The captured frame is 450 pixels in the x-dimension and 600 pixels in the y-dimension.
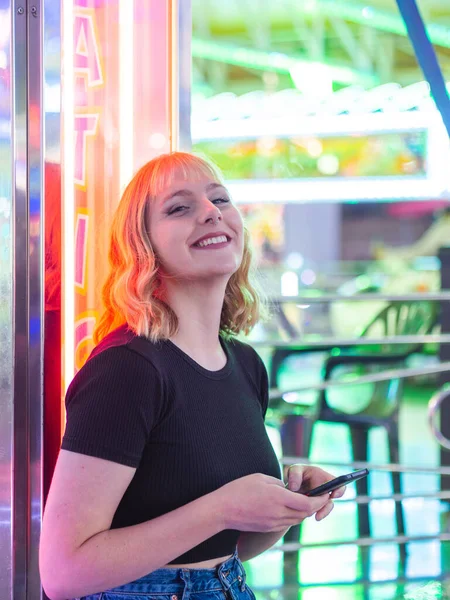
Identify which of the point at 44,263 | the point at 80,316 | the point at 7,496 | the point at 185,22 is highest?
the point at 185,22

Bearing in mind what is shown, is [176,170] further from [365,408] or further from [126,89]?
[365,408]

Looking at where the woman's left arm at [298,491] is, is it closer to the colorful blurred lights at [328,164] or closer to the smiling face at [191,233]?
the smiling face at [191,233]

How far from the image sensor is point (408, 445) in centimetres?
561

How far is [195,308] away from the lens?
1.41 metres

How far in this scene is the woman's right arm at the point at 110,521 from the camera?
3.60ft

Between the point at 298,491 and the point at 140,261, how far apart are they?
0.51m

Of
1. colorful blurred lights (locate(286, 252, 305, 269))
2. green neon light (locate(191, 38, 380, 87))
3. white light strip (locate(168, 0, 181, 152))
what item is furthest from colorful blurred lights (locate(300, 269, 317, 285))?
white light strip (locate(168, 0, 181, 152))

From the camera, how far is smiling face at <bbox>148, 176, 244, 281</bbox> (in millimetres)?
1361

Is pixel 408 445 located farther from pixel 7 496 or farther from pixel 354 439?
pixel 7 496

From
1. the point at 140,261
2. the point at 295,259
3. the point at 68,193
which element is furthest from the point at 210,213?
the point at 295,259

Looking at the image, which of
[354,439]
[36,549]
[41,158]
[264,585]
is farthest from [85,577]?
[354,439]

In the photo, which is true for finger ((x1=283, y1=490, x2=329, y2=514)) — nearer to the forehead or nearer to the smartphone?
the smartphone

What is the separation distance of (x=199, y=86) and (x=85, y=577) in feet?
31.2

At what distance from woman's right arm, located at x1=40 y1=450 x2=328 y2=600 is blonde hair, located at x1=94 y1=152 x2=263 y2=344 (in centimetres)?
27
